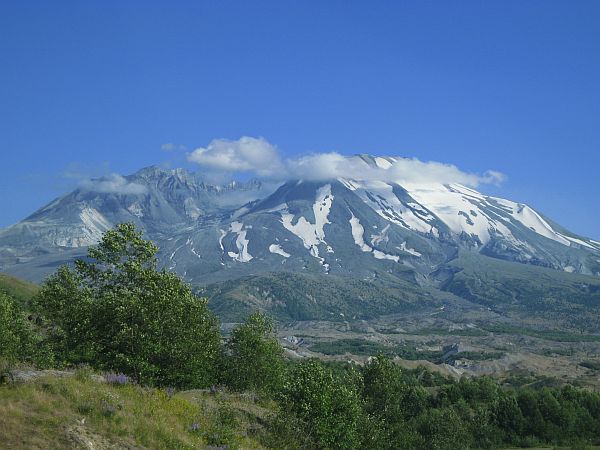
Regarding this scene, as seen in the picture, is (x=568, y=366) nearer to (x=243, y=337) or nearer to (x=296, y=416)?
(x=243, y=337)

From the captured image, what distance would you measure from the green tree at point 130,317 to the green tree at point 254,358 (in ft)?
7.06

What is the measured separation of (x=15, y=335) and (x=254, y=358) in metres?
23.0

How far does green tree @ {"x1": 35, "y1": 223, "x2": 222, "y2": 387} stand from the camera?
3506 centimetres

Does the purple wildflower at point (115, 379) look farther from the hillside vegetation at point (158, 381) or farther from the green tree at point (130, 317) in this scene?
the green tree at point (130, 317)

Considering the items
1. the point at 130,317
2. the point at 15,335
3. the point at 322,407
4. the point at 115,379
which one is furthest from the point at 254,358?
the point at 115,379

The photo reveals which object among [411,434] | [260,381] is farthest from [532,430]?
[260,381]

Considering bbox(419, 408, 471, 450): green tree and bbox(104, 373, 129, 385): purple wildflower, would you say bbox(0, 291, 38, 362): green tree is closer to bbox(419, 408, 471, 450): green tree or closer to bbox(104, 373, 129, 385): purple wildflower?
bbox(104, 373, 129, 385): purple wildflower

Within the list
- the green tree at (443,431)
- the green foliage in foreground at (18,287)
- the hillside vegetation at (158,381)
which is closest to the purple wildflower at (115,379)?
the hillside vegetation at (158,381)

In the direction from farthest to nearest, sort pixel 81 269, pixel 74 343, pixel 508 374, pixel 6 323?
pixel 508 374 < pixel 6 323 < pixel 81 269 < pixel 74 343

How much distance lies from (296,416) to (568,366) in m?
167

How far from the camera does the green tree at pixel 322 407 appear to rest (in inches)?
1283

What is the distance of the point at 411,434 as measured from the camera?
60.0 m

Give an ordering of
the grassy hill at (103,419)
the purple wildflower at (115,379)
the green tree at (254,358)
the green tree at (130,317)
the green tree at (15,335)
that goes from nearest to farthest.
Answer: the grassy hill at (103,419), the purple wildflower at (115,379), the green tree at (130,317), the green tree at (254,358), the green tree at (15,335)

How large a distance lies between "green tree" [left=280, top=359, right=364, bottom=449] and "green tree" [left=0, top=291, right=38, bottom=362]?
2253 centimetres
